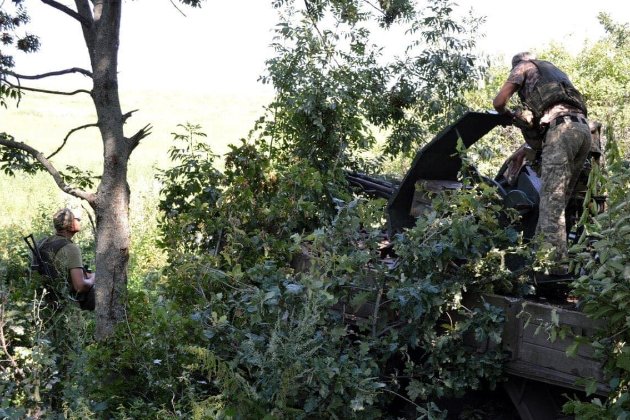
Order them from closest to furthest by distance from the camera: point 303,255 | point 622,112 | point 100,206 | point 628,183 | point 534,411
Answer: point 628,183 → point 534,411 → point 100,206 → point 303,255 → point 622,112

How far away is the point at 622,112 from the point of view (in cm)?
1484

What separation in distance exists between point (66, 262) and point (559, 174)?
12.6 feet

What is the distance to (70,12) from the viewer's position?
5.94 metres

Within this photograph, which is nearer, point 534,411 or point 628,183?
point 628,183

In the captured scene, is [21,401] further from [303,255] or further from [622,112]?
[622,112]

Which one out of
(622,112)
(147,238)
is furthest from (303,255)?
(622,112)

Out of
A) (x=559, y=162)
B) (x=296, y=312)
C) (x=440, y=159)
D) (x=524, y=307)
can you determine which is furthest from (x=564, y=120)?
(x=296, y=312)

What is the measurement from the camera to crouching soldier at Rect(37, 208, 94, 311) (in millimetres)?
6836

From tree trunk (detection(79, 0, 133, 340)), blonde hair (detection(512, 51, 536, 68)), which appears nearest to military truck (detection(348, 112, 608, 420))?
blonde hair (detection(512, 51, 536, 68))

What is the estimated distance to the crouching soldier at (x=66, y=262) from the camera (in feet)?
22.4

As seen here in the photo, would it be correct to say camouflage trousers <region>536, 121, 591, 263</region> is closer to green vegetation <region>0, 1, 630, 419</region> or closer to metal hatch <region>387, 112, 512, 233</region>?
green vegetation <region>0, 1, 630, 419</region>

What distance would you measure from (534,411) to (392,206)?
2.07 metres

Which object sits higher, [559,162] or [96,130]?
[96,130]

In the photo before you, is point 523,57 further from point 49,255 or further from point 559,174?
point 49,255
